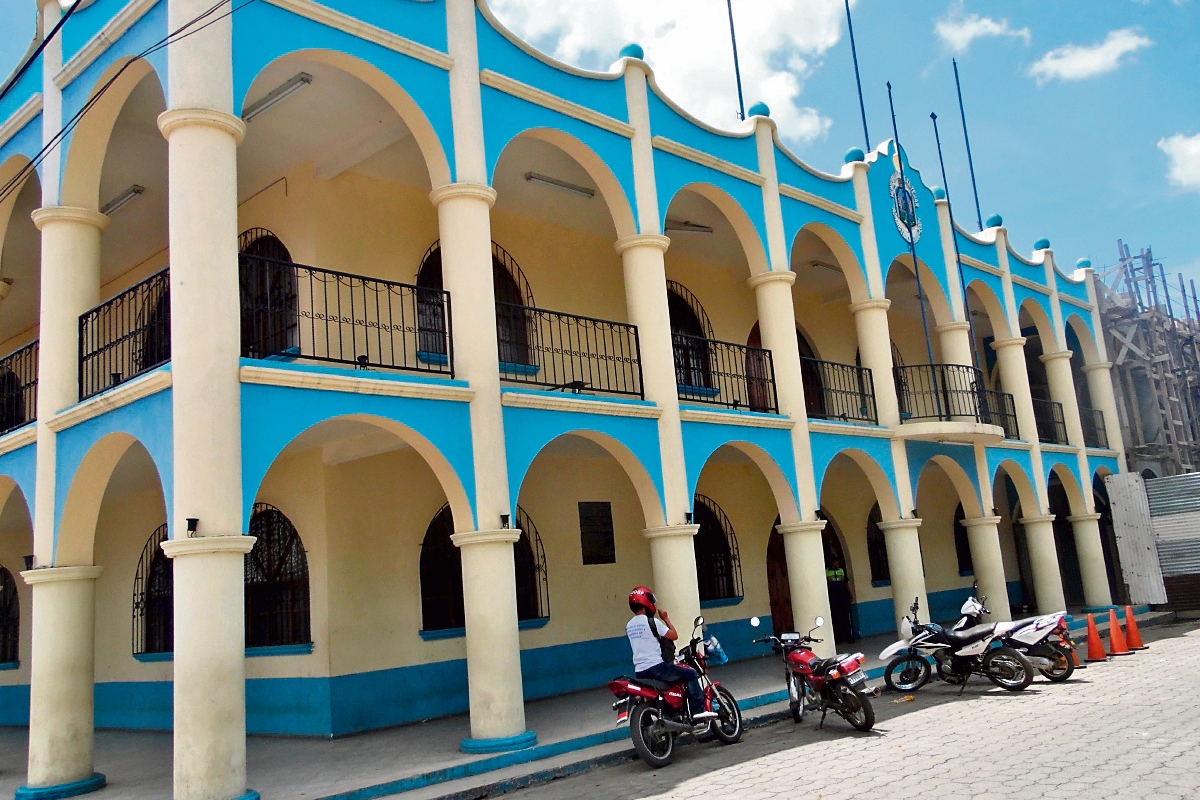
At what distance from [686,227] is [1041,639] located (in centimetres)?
807

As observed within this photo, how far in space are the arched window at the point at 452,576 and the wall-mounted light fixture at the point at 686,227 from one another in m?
5.31

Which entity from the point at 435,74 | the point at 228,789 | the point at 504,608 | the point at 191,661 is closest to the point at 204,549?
the point at 191,661

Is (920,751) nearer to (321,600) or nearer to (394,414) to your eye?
(394,414)

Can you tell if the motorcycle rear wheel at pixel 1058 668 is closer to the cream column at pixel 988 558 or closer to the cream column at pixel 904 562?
the cream column at pixel 904 562

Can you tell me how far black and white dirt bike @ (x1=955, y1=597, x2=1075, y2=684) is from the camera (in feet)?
39.1

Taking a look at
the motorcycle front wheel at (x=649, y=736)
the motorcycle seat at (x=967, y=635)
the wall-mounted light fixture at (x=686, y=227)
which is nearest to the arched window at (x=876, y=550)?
the wall-mounted light fixture at (x=686, y=227)

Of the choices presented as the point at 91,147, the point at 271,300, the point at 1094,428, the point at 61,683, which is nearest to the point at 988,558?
the point at 1094,428

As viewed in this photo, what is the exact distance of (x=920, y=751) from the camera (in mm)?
8625

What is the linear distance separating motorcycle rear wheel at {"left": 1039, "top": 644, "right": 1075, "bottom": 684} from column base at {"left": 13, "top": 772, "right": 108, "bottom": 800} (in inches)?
428

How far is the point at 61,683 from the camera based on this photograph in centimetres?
962

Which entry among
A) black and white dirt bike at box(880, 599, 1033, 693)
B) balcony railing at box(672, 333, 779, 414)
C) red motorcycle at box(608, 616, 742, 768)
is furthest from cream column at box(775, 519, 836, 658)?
red motorcycle at box(608, 616, 742, 768)

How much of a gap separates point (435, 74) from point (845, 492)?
12.3m

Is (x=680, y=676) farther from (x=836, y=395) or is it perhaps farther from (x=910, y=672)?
(x=836, y=395)

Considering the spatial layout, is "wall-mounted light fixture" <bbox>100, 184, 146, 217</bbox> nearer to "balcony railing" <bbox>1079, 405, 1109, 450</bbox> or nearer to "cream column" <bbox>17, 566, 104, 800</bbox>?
"cream column" <bbox>17, 566, 104, 800</bbox>
